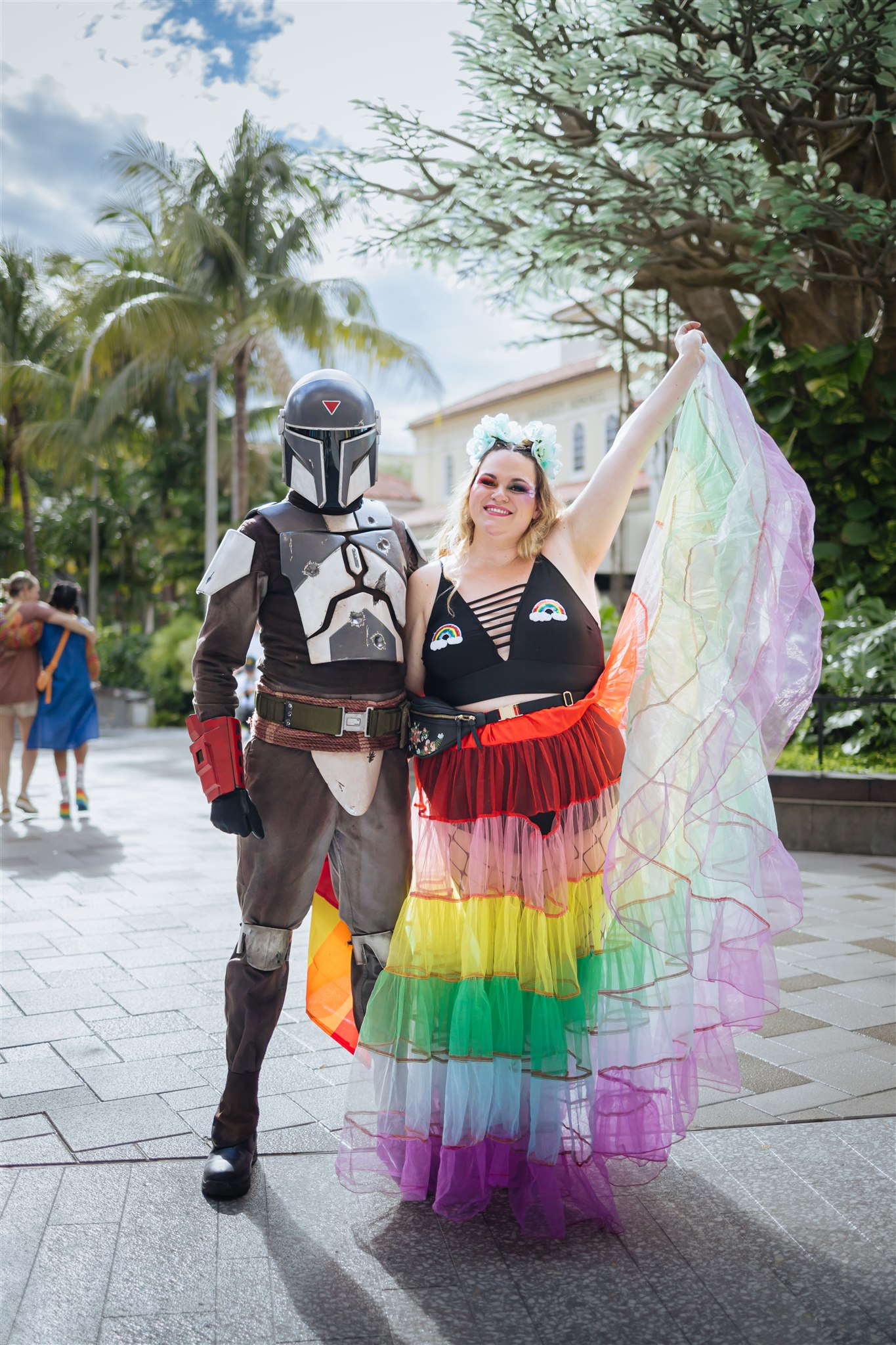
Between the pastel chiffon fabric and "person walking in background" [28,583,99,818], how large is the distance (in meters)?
6.46

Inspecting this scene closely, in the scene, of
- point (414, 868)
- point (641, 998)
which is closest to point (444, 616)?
point (414, 868)

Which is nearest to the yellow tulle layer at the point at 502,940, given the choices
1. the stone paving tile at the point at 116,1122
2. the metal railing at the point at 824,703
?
the stone paving tile at the point at 116,1122

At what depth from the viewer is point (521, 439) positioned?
3209 mm

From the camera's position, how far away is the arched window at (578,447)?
3622cm

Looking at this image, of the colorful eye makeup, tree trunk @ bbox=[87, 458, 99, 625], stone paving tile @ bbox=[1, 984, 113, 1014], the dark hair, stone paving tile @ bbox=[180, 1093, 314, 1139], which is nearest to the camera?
the colorful eye makeup

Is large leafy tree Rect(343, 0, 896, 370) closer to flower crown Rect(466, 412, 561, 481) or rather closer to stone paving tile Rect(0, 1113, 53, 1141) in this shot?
flower crown Rect(466, 412, 561, 481)

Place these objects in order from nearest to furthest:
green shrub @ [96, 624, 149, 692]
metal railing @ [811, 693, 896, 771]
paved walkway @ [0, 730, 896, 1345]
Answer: paved walkway @ [0, 730, 896, 1345] → metal railing @ [811, 693, 896, 771] → green shrub @ [96, 624, 149, 692]

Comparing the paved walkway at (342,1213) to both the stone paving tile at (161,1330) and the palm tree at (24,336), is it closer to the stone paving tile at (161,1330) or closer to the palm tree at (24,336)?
the stone paving tile at (161,1330)

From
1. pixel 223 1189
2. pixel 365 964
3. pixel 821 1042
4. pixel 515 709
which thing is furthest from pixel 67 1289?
pixel 821 1042

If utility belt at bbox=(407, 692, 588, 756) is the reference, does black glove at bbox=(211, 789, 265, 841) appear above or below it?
below

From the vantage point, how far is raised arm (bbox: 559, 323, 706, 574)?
316cm

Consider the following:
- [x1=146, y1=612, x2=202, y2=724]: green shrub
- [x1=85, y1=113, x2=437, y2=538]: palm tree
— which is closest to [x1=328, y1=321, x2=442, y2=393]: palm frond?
[x1=85, y1=113, x2=437, y2=538]: palm tree

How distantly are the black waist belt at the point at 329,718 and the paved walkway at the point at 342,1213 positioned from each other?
4.02 ft

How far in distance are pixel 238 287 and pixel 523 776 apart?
61.3 feet
